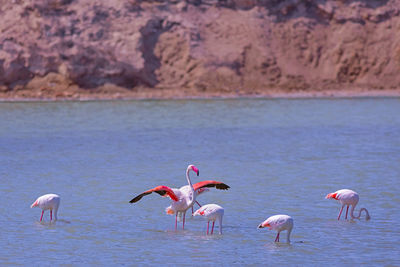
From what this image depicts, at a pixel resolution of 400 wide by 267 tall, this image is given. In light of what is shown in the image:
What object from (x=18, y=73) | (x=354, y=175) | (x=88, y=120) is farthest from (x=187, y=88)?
(x=354, y=175)

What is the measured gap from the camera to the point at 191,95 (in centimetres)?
5469

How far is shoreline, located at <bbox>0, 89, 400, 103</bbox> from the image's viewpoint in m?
52.3

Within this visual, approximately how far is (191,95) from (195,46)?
16.9 feet

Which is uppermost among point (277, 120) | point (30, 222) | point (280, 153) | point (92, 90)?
point (30, 222)

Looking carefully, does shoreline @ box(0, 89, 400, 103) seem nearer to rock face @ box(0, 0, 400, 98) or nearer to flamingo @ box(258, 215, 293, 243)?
rock face @ box(0, 0, 400, 98)

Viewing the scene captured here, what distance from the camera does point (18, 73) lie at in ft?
175

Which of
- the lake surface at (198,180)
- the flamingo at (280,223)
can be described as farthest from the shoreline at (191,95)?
the flamingo at (280,223)

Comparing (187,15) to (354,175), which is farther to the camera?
(187,15)

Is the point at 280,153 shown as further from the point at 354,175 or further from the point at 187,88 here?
the point at 187,88

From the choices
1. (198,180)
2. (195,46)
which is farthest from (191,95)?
(198,180)

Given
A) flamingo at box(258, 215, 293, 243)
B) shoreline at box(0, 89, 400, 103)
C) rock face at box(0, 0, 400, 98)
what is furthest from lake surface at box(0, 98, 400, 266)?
rock face at box(0, 0, 400, 98)

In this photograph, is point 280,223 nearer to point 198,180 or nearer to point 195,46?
point 198,180

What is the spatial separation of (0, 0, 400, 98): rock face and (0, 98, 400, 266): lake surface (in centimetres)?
1688

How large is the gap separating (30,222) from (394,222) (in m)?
5.94
